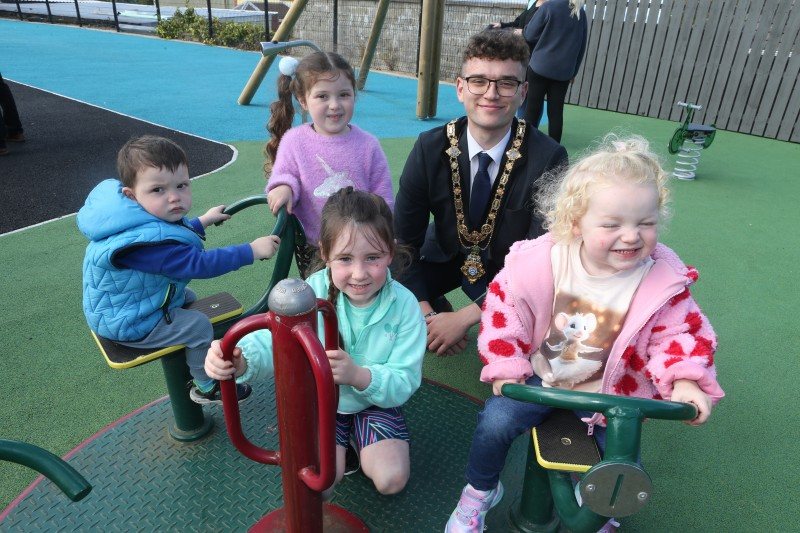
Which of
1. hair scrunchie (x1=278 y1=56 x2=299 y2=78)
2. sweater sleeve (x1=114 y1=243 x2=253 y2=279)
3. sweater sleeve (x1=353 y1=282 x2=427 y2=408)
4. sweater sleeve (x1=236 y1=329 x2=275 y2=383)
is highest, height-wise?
hair scrunchie (x1=278 y1=56 x2=299 y2=78)

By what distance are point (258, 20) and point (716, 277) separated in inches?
700

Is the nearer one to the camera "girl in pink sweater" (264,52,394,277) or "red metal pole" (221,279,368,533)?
"red metal pole" (221,279,368,533)

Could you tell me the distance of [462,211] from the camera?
221cm

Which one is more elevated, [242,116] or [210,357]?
[210,357]

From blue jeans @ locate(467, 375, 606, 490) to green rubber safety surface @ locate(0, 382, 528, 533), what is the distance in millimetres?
208

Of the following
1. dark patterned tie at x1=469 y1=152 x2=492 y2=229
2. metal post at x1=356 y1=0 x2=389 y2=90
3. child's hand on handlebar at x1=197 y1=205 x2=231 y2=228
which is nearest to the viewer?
child's hand on handlebar at x1=197 y1=205 x2=231 y2=228

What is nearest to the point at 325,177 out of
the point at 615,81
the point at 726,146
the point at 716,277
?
the point at 716,277

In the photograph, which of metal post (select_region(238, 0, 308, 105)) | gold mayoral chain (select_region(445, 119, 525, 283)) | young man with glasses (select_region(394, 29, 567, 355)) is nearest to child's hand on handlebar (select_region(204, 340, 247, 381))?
young man with glasses (select_region(394, 29, 567, 355))

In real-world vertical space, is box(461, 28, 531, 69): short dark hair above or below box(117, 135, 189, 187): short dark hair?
above

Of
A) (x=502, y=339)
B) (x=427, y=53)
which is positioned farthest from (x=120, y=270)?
(x=427, y=53)

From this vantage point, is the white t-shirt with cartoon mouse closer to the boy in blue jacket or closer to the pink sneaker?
the pink sneaker

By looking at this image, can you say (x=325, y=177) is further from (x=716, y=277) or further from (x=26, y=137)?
(x=26, y=137)

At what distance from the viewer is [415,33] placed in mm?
11500

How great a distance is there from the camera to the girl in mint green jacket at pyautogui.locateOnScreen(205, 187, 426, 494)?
147 cm
